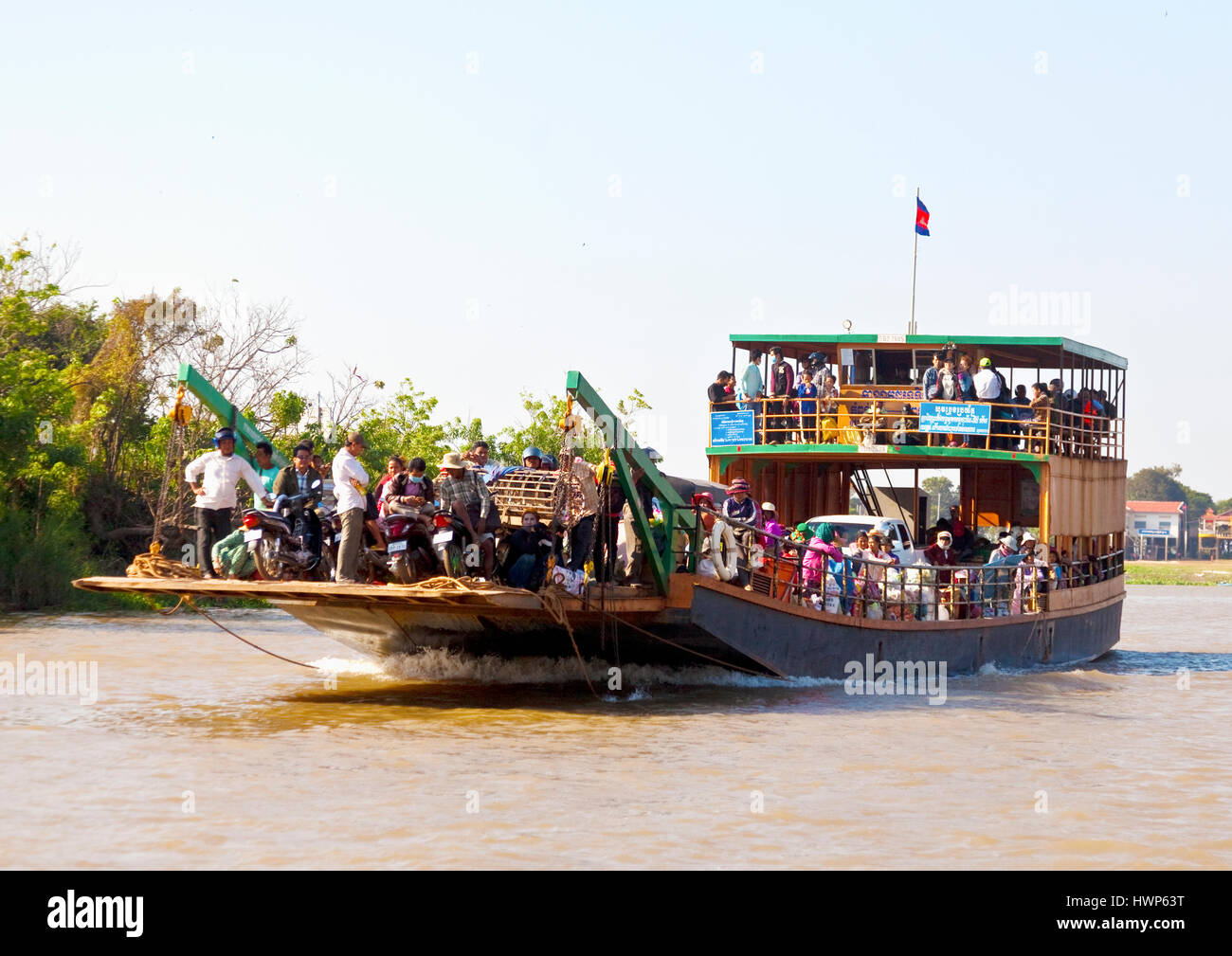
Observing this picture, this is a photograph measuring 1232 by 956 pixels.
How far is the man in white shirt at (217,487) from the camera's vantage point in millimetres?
12422

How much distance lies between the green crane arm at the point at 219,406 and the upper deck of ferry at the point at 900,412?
660 centimetres

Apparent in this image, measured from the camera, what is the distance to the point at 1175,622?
35375 mm

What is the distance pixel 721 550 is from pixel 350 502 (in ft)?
11.8

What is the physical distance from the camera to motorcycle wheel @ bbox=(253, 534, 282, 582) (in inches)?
481

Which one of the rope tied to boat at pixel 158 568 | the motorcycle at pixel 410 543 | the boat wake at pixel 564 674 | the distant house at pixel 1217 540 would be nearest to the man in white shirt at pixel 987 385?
the boat wake at pixel 564 674

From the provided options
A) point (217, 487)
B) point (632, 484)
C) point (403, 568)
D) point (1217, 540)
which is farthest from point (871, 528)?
point (1217, 540)

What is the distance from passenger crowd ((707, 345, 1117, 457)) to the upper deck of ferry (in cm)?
2

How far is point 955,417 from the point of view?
18.3 metres

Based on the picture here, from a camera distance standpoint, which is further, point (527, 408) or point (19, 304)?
point (527, 408)

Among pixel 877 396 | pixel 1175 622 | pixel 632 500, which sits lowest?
pixel 1175 622

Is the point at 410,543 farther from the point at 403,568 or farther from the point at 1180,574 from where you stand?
the point at 1180,574
